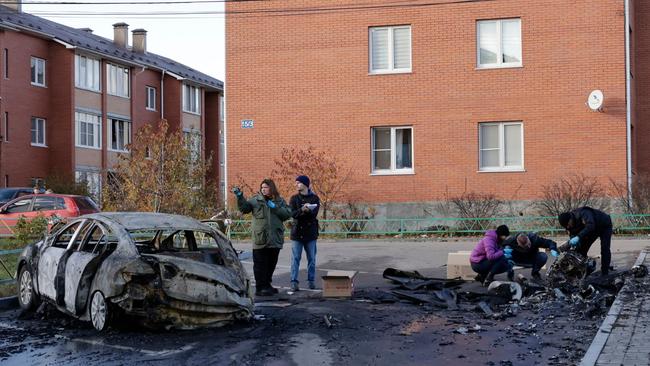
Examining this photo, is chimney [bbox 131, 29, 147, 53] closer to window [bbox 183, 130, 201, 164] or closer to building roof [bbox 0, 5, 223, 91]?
building roof [bbox 0, 5, 223, 91]

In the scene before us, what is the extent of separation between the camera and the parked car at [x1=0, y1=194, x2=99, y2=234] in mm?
20969

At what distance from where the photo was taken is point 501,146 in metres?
23.3

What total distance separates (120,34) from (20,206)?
95.0 feet

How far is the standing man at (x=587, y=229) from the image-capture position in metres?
11.8

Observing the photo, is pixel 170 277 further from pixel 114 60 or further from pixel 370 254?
pixel 114 60

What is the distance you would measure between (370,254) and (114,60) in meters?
29.5

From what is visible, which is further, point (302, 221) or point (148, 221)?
point (302, 221)

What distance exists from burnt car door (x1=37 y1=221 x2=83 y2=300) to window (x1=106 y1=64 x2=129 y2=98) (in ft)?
111

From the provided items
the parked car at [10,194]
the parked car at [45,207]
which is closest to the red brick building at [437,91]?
the parked car at [45,207]

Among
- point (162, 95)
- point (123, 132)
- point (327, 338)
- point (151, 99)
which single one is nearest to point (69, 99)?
point (123, 132)

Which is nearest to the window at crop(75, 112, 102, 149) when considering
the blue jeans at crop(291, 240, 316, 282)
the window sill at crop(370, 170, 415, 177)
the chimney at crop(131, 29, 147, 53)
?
the chimney at crop(131, 29, 147, 53)

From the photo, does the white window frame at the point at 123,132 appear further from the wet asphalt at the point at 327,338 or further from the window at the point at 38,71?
the wet asphalt at the point at 327,338

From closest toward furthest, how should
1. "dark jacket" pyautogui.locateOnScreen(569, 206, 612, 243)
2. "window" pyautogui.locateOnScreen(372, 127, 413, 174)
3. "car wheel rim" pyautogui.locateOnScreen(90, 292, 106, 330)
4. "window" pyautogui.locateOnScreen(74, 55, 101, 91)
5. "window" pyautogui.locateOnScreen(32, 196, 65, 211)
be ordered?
"car wheel rim" pyautogui.locateOnScreen(90, 292, 106, 330)
"dark jacket" pyautogui.locateOnScreen(569, 206, 612, 243)
"window" pyautogui.locateOnScreen(32, 196, 65, 211)
"window" pyautogui.locateOnScreen(372, 127, 413, 174)
"window" pyautogui.locateOnScreen(74, 55, 101, 91)

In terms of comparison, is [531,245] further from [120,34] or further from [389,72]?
→ [120,34]
